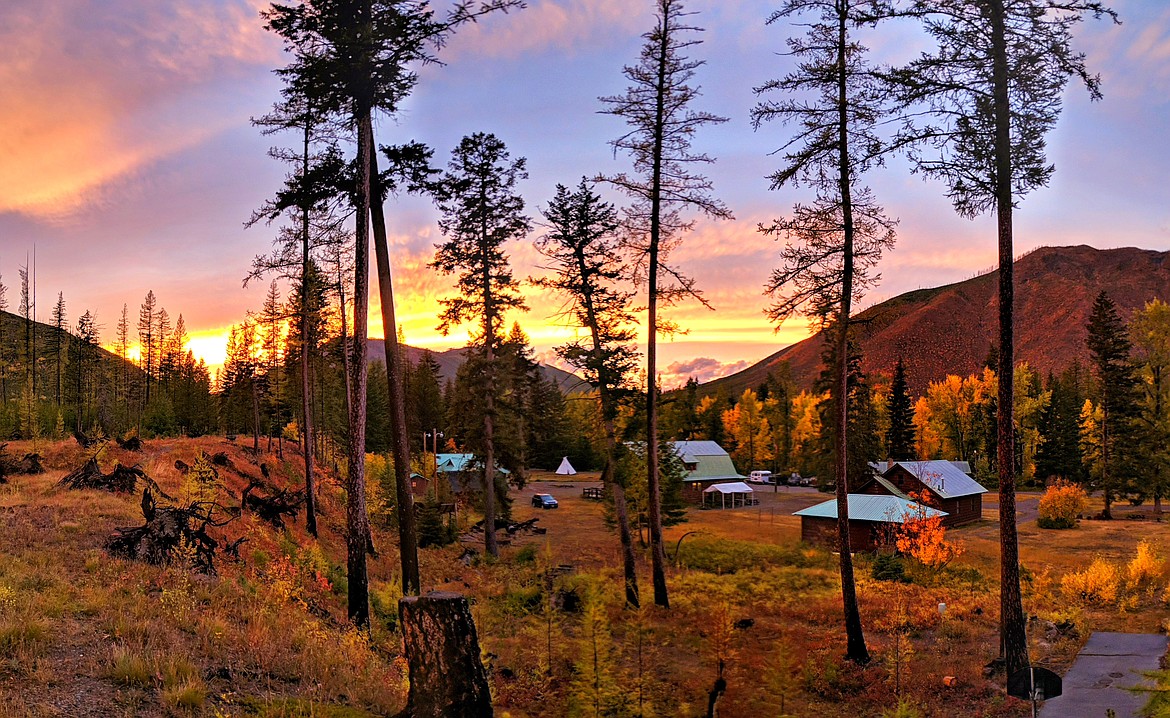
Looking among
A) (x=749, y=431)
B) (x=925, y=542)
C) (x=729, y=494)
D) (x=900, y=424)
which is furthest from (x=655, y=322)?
(x=749, y=431)

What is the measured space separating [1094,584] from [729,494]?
141 feet

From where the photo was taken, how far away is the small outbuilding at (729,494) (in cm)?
6225

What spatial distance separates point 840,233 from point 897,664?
10463mm

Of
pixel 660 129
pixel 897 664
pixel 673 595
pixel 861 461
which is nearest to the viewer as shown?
pixel 897 664

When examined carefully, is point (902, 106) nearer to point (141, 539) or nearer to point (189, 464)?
point (141, 539)

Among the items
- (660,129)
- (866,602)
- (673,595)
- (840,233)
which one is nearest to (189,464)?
(673,595)

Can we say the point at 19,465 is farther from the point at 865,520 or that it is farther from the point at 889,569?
the point at 865,520

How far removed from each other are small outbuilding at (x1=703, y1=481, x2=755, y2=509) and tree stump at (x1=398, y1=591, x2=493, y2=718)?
59572 millimetres

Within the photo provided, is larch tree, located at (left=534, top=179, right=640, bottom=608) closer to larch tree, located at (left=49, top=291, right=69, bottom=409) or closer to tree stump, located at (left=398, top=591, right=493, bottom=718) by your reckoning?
tree stump, located at (left=398, top=591, right=493, bottom=718)

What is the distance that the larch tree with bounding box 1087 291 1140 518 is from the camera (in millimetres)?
51375

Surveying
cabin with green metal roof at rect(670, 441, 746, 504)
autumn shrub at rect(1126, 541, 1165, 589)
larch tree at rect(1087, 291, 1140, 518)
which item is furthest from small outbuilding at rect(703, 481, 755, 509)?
autumn shrub at rect(1126, 541, 1165, 589)

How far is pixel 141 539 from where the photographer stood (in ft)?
39.3

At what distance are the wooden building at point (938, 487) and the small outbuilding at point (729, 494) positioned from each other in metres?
14.6

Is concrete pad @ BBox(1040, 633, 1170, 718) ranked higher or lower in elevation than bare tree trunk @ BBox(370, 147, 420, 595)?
lower
